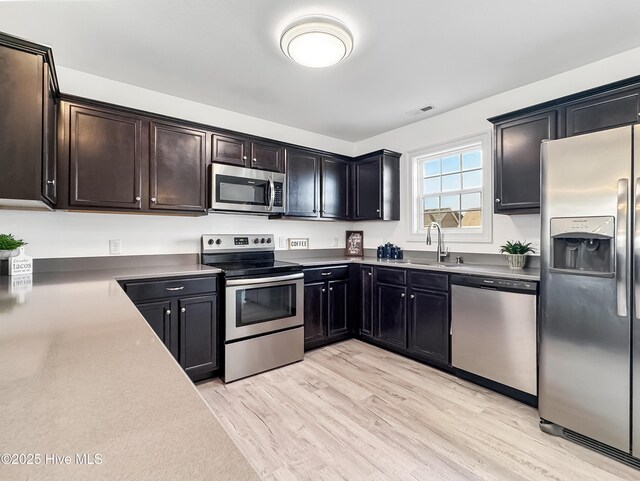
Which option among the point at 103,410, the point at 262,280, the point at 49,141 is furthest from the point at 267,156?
the point at 103,410

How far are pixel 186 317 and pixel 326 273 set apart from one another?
147cm

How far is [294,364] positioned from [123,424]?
265 centimetres

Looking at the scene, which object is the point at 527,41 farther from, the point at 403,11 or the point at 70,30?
the point at 70,30

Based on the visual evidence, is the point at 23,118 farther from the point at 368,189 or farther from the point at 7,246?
the point at 368,189

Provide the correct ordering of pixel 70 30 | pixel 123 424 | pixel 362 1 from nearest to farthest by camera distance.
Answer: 1. pixel 123 424
2. pixel 362 1
3. pixel 70 30

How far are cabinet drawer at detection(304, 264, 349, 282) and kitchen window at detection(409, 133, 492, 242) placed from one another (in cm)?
95

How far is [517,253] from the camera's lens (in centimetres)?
265

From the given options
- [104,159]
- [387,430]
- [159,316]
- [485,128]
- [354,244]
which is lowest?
[387,430]

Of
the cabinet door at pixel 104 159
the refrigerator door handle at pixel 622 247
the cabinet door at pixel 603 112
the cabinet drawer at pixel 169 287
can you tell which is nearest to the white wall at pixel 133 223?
the cabinet door at pixel 104 159

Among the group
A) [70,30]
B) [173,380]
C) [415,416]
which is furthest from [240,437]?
[70,30]

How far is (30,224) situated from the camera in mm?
2334

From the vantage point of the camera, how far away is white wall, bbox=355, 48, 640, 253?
2.40 m

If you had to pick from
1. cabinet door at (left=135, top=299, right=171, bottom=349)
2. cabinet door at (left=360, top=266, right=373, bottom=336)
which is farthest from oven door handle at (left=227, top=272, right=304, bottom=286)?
cabinet door at (left=360, top=266, right=373, bottom=336)

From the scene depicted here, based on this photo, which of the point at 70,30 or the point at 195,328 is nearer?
the point at 70,30
